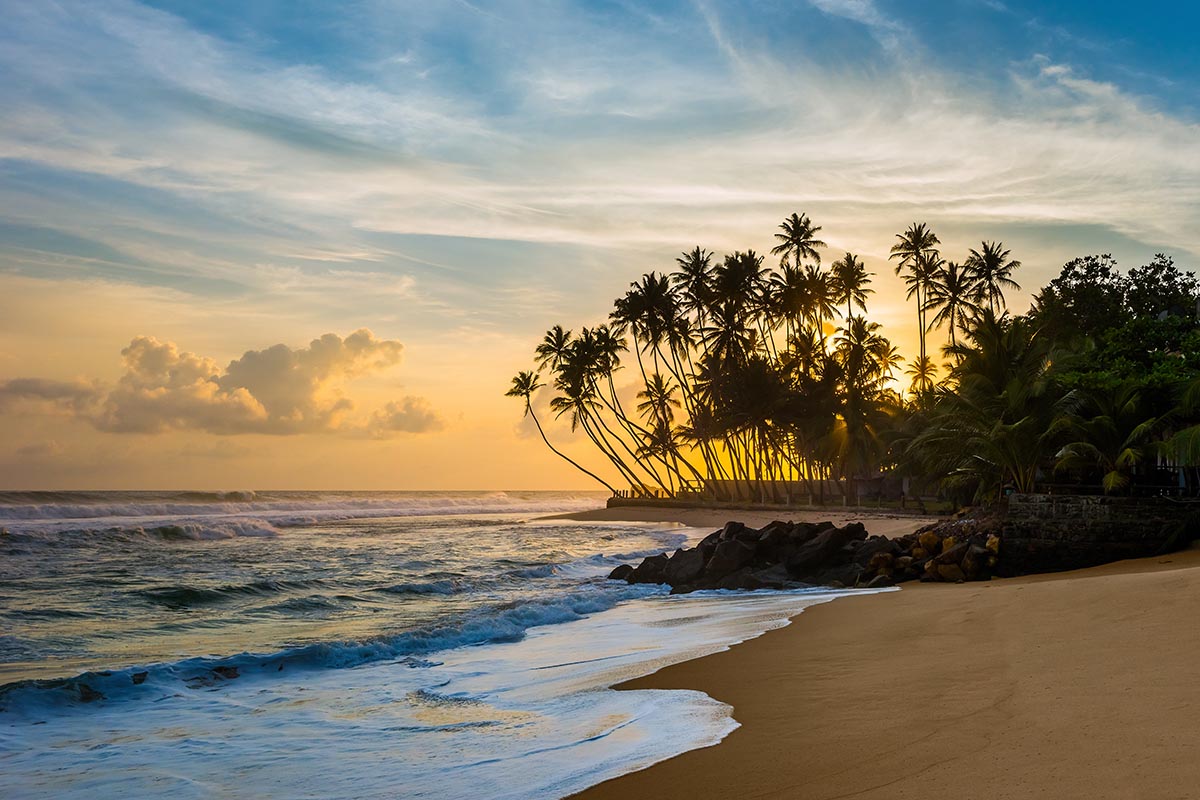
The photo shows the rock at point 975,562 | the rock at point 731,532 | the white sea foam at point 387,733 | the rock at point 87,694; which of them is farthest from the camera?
the rock at point 731,532

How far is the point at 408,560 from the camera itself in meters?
23.9

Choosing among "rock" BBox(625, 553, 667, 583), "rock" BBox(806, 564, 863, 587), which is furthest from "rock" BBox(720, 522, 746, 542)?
"rock" BBox(806, 564, 863, 587)

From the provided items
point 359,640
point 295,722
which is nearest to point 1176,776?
point 295,722

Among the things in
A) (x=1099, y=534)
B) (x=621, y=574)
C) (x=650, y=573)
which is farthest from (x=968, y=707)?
(x=621, y=574)

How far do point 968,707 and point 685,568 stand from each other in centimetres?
1351

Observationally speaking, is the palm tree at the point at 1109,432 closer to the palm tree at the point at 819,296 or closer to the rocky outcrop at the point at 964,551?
the rocky outcrop at the point at 964,551

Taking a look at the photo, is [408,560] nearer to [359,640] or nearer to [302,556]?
[302,556]

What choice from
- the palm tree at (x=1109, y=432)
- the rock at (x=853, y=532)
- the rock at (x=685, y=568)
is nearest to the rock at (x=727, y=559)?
the rock at (x=685, y=568)

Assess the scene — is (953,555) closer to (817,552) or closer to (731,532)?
(817,552)

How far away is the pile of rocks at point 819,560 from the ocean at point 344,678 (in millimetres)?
1092

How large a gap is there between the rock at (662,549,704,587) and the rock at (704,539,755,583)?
0.22m

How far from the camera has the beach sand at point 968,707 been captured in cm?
414

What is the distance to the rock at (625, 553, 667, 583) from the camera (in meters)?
19.1

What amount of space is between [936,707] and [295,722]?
512 cm
